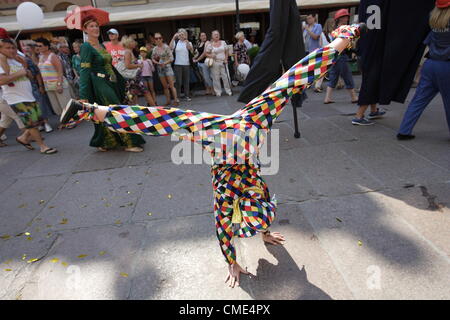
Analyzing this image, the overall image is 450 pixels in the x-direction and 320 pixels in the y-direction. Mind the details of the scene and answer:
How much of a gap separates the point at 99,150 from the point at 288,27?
378 centimetres

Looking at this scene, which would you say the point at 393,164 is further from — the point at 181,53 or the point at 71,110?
the point at 181,53

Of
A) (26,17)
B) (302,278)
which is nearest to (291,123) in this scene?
(302,278)

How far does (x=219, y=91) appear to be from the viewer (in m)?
8.77

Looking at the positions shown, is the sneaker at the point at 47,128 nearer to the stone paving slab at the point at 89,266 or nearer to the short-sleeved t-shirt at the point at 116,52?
the short-sleeved t-shirt at the point at 116,52

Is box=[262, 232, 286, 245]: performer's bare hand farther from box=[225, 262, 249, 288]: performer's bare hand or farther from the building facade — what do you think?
the building facade

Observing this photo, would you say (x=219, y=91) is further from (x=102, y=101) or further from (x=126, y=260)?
(x=126, y=260)

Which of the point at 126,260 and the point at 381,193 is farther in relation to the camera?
the point at 381,193

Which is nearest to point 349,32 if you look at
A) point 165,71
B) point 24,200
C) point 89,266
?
point 89,266

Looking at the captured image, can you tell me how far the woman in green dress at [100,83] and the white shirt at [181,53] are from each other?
12.3 feet

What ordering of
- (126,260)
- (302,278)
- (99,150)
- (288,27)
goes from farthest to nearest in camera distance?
(99,150) → (288,27) → (126,260) → (302,278)

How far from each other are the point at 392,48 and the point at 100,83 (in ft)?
14.8

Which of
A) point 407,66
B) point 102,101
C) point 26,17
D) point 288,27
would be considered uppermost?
point 26,17

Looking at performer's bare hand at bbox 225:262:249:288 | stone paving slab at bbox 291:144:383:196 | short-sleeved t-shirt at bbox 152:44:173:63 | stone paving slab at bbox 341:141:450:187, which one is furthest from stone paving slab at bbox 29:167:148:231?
short-sleeved t-shirt at bbox 152:44:173:63

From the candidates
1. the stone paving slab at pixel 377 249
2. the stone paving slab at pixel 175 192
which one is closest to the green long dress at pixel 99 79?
the stone paving slab at pixel 175 192
